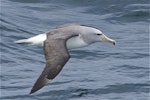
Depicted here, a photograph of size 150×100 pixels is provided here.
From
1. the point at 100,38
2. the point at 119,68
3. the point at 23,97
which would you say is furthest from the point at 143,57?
the point at 23,97

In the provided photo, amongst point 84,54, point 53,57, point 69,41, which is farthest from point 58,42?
point 84,54

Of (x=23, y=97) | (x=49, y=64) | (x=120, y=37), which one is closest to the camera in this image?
(x=49, y=64)

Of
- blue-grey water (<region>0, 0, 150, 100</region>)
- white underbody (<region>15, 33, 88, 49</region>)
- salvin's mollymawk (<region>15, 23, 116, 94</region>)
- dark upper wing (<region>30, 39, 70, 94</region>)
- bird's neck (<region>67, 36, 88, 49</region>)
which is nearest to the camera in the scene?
dark upper wing (<region>30, 39, 70, 94</region>)

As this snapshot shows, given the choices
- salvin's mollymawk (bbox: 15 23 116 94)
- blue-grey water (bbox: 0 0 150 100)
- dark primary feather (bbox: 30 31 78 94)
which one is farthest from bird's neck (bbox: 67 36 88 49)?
blue-grey water (bbox: 0 0 150 100)

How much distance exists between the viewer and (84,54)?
51.9 ft

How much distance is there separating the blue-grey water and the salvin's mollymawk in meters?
0.90

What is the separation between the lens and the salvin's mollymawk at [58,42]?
38.5ft

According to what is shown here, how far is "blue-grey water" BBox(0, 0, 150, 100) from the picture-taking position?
13.5 metres

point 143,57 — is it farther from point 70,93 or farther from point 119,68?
point 70,93

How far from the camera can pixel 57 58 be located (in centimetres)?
1205

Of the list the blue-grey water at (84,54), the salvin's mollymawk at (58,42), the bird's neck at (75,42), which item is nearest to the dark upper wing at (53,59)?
the salvin's mollymawk at (58,42)

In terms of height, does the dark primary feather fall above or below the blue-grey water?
above

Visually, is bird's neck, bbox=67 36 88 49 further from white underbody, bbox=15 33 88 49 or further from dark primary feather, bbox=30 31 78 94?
dark primary feather, bbox=30 31 78 94

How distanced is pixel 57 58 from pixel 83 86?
6.38 ft
